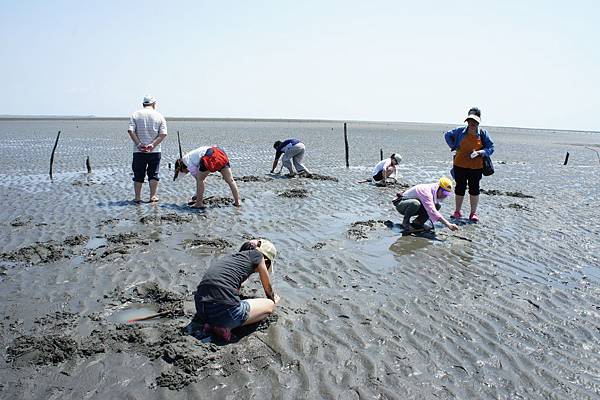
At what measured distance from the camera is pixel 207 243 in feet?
24.5

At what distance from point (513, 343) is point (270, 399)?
244 cm

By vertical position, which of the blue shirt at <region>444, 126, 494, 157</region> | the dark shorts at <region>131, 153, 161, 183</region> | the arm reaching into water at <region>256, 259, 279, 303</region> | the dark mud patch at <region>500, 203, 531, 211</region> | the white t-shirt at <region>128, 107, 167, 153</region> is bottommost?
the dark mud patch at <region>500, 203, 531, 211</region>

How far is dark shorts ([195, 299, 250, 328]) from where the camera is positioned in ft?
14.1

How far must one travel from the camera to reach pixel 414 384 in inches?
152

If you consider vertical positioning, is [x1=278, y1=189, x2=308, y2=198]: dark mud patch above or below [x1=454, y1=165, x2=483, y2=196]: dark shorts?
below

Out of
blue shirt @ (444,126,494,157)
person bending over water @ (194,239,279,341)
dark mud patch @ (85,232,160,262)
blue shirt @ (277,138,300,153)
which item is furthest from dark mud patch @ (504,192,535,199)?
person bending over water @ (194,239,279,341)

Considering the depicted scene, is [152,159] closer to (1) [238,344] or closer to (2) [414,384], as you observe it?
(1) [238,344]

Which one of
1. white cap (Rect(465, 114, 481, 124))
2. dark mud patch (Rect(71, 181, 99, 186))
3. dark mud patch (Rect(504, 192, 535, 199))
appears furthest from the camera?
dark mud patch (Rect(71, 181, 99, 186))

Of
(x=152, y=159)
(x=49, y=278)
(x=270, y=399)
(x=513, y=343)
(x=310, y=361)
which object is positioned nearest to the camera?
(x=270, y=399)

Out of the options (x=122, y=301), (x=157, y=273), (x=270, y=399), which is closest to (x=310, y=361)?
(x=270, y=399)

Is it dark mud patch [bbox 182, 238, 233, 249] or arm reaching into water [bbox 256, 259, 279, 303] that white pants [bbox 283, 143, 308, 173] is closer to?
dark mud patch [bbox 182, 238, 233, 249]

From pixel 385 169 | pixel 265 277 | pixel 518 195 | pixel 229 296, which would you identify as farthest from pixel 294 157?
pixel 229 296

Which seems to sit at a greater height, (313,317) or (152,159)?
(152,159)

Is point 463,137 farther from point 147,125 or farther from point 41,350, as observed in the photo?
point 41,350
